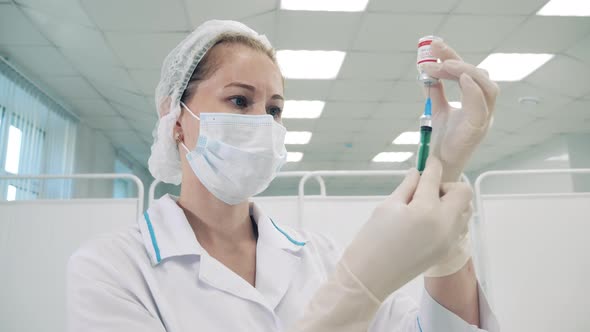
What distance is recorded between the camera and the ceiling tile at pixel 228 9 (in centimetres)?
312

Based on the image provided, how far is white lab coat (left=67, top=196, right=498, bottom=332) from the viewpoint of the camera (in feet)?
2.49

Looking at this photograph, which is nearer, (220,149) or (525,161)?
(220,149)

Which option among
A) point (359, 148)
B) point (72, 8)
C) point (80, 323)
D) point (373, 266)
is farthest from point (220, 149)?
point (359, 148)

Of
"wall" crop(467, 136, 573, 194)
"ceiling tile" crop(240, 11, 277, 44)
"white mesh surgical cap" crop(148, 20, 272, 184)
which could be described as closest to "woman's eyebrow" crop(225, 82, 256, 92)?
"white mesh surgical cap" crop(148, 20, 272, 184)

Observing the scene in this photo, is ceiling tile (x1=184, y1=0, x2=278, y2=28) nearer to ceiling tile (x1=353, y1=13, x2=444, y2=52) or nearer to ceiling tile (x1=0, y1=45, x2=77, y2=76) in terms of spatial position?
ceiling tile (x1=353, y1=13, x2=444, y2=52)

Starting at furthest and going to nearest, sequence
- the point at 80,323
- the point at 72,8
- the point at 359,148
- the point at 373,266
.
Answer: the point at 359,148, the point at 72,8, the point at 80,323, the point at 373,266

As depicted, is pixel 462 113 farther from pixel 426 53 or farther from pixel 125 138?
pixel 125 138

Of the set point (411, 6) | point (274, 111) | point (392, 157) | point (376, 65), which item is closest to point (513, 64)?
point (376, 65)

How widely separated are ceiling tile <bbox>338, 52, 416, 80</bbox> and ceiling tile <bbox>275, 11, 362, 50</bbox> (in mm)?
276

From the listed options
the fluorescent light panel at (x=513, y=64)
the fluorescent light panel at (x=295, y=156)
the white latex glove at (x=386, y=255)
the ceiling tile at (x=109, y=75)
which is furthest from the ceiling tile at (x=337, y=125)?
the white latex glove at (x=386, y=255)

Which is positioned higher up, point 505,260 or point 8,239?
point 8,239

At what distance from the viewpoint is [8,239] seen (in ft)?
8.24

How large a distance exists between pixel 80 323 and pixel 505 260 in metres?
2.48

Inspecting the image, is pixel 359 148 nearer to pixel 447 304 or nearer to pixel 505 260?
pixel 505 260
